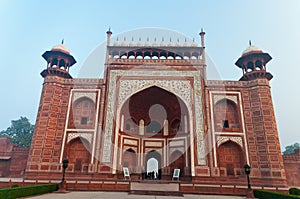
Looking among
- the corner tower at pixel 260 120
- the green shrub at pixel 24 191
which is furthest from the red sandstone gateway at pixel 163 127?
the green shrub at pixel 24 191

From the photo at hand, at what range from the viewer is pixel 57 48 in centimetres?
1805

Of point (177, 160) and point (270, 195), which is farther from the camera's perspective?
point (177, 160)

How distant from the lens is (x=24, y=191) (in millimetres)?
7863

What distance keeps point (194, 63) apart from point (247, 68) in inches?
175

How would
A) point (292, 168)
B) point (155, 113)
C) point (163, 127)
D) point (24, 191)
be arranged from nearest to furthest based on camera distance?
point (24, 191) → point (292, 168) → point (163, 127) → point (155, 113)

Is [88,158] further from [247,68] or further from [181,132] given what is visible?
[247,68]

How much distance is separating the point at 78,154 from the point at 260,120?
541 inches

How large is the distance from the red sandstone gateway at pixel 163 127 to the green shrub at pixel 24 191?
457cm

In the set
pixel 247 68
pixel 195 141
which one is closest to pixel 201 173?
pixel 195 141

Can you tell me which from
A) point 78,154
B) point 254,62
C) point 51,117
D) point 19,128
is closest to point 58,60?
point 51,117

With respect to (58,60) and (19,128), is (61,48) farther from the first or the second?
(19,128)

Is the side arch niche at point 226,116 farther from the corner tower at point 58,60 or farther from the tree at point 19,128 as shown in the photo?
the tree at point 19,128

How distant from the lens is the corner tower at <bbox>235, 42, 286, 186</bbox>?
14492mm

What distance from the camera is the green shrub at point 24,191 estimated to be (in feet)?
22.5
